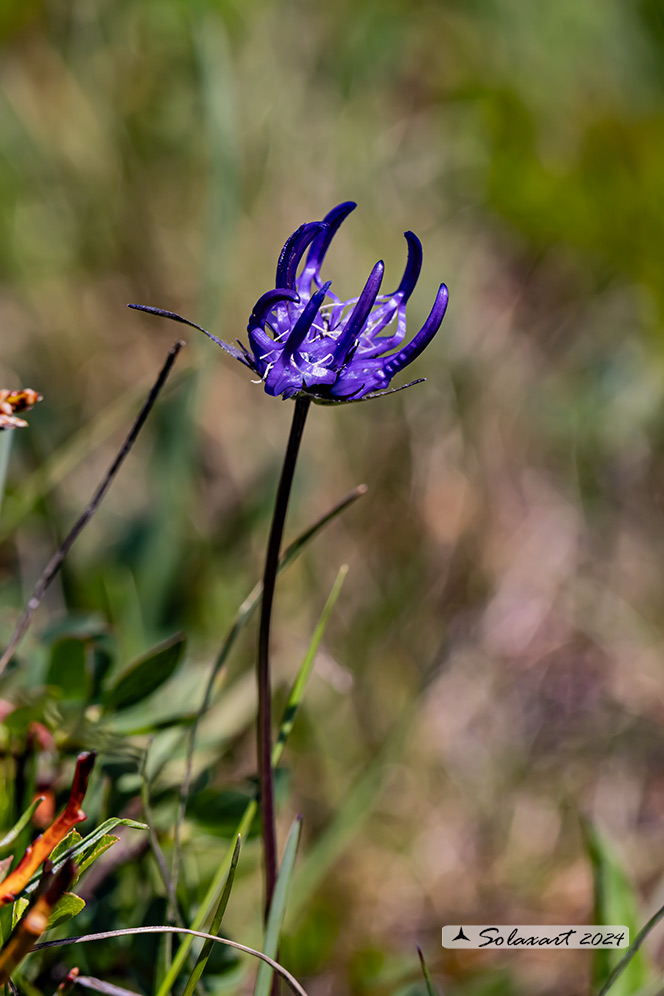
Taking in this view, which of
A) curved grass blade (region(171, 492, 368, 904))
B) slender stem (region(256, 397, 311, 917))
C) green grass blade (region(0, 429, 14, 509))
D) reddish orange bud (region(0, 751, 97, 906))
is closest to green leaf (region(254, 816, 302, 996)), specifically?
slender stem (region(256, 397, 311, 917))

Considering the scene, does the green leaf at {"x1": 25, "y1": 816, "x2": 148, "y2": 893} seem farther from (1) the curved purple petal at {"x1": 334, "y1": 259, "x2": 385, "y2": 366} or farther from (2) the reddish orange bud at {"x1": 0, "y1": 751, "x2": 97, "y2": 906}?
(1) the curved purple petal at {"x1": 334, "y1": 259, "x2": 385, "y2": 366}

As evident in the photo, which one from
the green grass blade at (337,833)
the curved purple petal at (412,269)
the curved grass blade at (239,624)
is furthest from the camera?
the green grass blade at (337,833)

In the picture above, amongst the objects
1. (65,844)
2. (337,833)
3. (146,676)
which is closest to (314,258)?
(146,676)

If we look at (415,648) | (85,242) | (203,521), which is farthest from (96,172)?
(415,648)

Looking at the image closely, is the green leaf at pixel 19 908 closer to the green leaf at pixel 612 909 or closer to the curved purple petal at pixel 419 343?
the curved purple petal at pixel 419 343

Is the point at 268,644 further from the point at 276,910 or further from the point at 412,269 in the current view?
the point at 412,269

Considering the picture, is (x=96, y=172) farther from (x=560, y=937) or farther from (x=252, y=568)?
(x=560, y=937)

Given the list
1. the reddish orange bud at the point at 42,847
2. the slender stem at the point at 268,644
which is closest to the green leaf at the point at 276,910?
the slender stem at the point at 268,644
